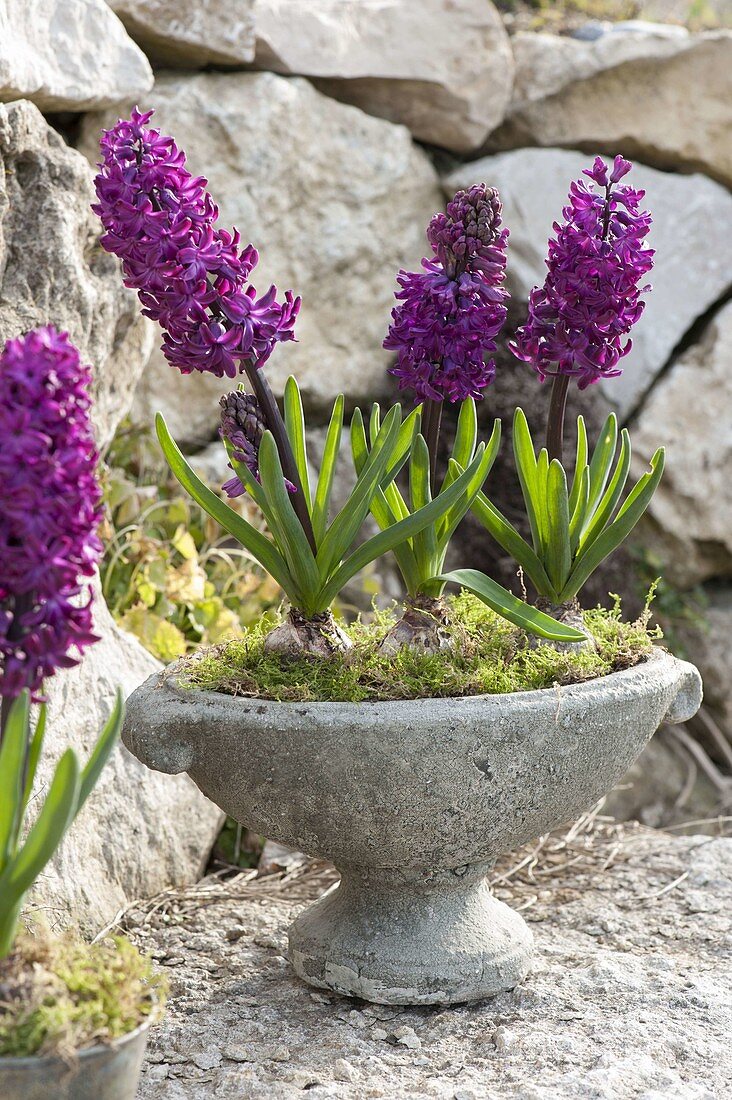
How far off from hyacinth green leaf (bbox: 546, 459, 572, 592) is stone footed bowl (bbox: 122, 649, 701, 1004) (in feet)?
0.74

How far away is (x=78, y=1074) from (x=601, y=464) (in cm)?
137

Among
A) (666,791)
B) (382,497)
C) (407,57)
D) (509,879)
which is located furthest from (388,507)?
(666,791)

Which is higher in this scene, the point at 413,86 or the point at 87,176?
the point at 413,86

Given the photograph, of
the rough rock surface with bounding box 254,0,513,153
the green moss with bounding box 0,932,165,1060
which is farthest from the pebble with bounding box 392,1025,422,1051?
the rough rock surface with bounding box 254,0,513,153

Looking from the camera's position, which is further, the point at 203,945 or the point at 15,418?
the point at 203,945

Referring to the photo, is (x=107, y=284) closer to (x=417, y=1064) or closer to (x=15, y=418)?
(x=15, y=418)

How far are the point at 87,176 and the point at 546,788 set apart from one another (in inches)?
65.6

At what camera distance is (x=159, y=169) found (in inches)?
62.0

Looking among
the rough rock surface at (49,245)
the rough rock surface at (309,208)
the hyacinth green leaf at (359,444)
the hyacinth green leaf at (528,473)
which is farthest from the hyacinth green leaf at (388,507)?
the rough rock surface at (309,208)

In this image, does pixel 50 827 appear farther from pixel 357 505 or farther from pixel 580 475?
pixel 580 475

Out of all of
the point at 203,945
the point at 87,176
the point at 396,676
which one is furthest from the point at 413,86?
the point at 203,945

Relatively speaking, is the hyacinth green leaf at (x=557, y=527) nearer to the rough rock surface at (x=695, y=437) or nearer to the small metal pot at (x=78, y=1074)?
the small metal pot at (x=78, y=1074)

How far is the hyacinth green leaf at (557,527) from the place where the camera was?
74.6 inches

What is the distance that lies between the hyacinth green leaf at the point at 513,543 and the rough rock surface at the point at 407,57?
2157mm
